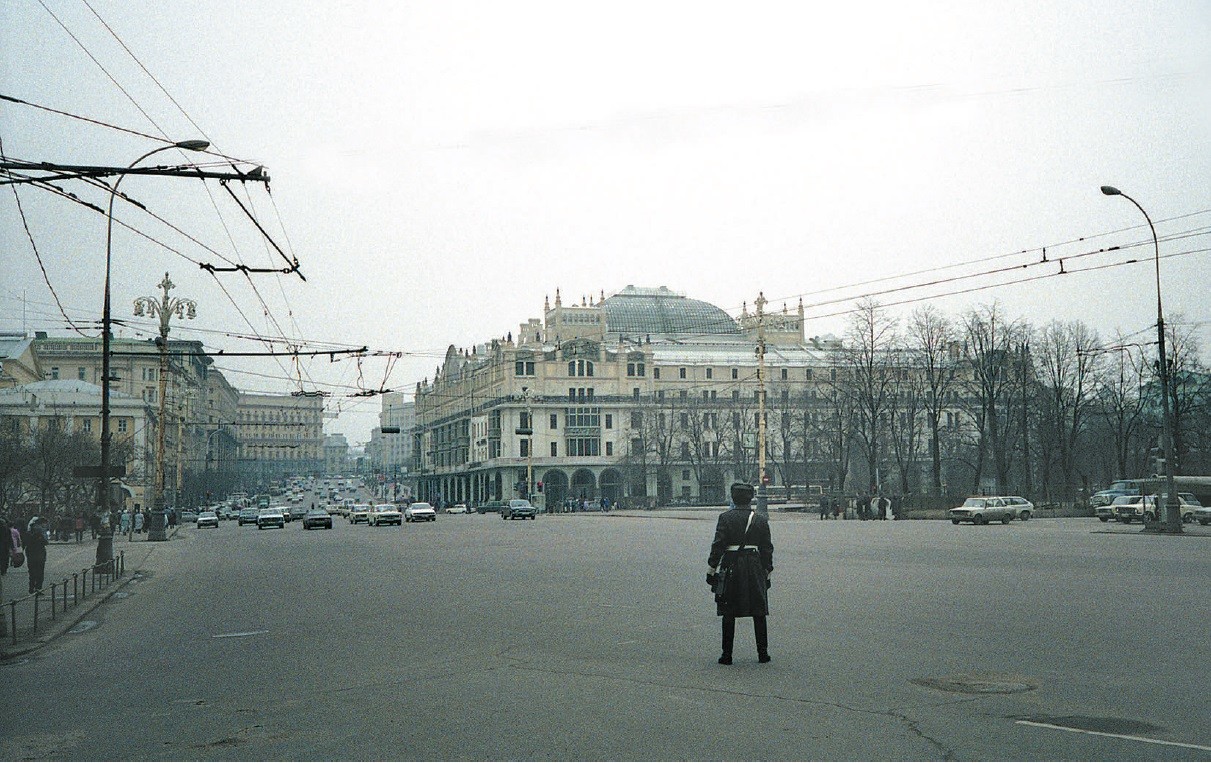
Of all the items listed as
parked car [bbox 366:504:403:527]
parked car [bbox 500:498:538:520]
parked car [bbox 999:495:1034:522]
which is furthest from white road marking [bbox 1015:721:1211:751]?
parked car [bbox 500:498:538:520]

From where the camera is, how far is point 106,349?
31922 millimetres

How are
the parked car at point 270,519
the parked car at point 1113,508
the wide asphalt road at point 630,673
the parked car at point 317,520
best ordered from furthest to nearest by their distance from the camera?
the parked car at point 270,519, the parked car at point 317,520, the parked car at point 1113,508, the wide asphalt road at point 630,673

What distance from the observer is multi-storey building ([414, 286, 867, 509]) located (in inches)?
4257

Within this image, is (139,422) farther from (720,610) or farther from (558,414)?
(720,610)

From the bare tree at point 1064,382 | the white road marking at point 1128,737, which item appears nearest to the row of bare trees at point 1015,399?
the bare tree at point 1064,382

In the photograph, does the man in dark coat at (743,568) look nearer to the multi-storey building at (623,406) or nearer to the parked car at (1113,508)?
the parked car at (1113,508)

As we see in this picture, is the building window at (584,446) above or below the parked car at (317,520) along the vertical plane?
above

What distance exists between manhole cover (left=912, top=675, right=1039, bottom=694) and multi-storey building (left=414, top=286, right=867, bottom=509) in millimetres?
91338

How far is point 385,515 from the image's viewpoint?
69.2m

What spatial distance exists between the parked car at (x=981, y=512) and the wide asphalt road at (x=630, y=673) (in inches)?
1316

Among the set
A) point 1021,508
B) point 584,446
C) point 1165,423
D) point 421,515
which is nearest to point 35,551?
point 1165,423

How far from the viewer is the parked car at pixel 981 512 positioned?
179 ft

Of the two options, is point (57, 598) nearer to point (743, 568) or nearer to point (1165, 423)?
point (743, 568)

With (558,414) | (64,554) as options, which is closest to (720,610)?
(64,554)
